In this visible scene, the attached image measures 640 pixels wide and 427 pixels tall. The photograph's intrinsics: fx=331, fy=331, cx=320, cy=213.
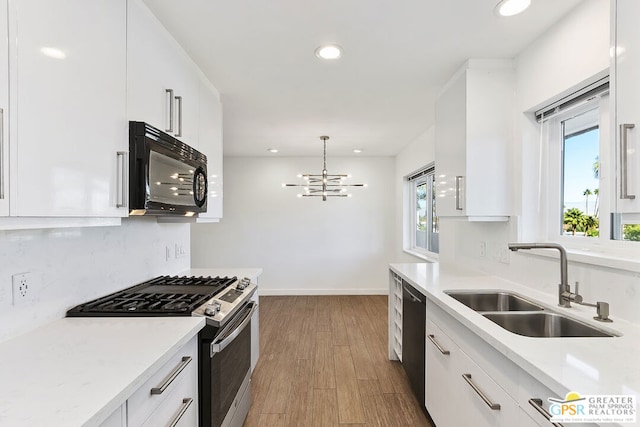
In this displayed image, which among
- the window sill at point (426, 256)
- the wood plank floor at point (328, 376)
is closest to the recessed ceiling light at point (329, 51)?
the wood plank floor at point (328, 376)

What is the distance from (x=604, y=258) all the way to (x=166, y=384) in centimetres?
190

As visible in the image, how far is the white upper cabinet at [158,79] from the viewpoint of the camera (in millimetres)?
1536

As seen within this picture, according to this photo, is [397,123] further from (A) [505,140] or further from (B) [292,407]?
(B) [292,407]

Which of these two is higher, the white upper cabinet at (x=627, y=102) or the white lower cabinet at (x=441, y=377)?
the white upper cabinet at (x=627, y=102)

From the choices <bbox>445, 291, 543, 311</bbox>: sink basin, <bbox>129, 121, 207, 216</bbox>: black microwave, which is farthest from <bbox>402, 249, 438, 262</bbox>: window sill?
<bbox>129, 121, 207, 216</bbox>: black microwave

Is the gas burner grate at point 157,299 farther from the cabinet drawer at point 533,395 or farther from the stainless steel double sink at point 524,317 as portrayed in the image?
the stainless steel double sink at point 524,317

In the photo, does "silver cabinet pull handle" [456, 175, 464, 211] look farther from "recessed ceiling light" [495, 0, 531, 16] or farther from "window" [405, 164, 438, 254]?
"window" [405, 164, 438, 254]

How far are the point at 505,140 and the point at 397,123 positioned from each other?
5.42ft

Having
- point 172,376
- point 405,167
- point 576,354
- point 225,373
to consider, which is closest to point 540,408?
point 576,354

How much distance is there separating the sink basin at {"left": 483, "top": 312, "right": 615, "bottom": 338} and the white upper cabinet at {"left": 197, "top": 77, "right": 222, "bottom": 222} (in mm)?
2017

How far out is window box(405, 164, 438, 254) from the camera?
14.9ft

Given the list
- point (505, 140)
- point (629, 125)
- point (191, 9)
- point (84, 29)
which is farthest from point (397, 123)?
point (84, 29)

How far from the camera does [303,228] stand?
5805 millimetres

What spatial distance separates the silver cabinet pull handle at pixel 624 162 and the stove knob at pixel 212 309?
5.27ft
